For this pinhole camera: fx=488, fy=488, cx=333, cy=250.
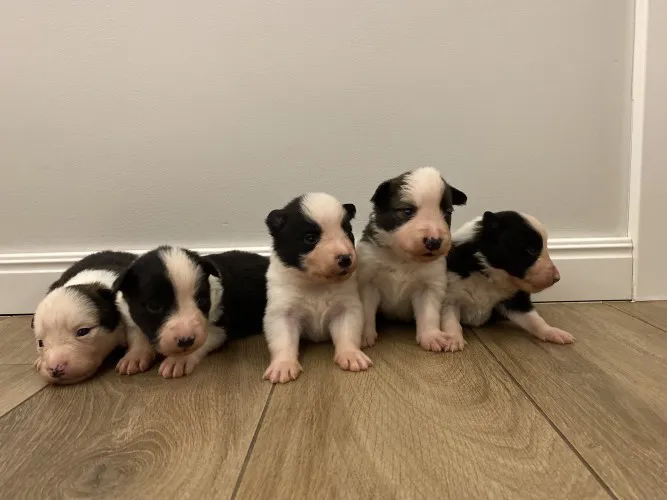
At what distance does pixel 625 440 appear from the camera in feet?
3.72

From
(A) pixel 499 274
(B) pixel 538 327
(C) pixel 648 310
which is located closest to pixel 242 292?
(A) pixel 499 274

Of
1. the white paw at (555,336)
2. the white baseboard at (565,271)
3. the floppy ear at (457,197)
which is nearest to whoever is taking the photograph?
the white paw at (555,336)

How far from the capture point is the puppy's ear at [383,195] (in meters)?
1.95

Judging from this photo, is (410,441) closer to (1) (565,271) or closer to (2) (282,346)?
(2) (282,346)

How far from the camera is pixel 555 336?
1.92 meters

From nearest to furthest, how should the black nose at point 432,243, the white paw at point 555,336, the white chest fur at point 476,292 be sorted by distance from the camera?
1. the black nose at point 432,243
2. the white paw at point 555,336
3. the white chest fur at point 476,292

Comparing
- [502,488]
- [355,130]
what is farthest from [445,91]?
[502,488]

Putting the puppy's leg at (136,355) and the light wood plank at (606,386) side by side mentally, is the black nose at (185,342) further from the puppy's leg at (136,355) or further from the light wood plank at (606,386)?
the light wood plank at (606,386)

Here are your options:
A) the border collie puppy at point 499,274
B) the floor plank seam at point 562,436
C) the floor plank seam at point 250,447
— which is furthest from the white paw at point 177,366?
the floor plank seam at point 562,436

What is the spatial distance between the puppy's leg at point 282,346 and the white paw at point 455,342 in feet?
1.91

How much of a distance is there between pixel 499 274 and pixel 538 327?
26 centimetres

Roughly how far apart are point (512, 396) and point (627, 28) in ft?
6.43

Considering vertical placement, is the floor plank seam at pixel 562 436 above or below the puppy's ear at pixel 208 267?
below

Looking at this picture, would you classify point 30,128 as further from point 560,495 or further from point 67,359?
point 560,495
